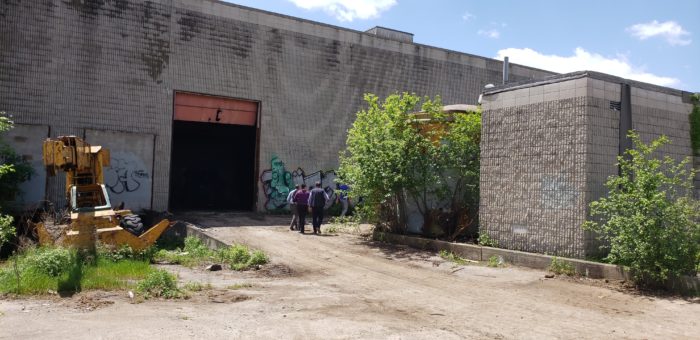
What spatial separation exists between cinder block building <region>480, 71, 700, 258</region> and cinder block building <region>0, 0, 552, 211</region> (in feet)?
35.5

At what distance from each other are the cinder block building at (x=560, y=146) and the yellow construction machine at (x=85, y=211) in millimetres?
7997

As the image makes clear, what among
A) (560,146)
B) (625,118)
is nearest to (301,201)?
(560,146)

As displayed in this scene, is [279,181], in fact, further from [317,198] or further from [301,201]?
[317,198]

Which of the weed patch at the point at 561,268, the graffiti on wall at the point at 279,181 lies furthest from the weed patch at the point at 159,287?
the graffiti on wall at the point at 279,181

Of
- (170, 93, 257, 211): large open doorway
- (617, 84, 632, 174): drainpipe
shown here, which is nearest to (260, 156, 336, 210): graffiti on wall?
(170, 93, 257, 211): large open doorway

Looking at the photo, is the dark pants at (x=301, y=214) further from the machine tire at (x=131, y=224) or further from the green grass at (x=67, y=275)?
the green grass at (x=67, y=275)

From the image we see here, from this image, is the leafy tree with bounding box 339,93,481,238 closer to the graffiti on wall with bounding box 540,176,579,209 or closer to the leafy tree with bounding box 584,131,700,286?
the graffiti on wall with bounding box 540,176,579,209

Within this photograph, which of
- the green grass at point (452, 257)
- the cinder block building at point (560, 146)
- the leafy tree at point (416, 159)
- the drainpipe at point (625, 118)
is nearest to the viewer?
the cinder block building at point (560, 146)

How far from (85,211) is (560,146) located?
10.2 meters

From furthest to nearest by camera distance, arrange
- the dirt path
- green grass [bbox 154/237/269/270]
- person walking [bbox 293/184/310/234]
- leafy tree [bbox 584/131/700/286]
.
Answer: person walking [bbox 293/184/310/234]
green grass [bbox 154/237/269/270]
leafy tree [bbox 584/131/700/286]
the dirt path

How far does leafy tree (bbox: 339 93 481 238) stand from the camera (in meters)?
14.2

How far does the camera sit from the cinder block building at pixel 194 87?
17.8 meters

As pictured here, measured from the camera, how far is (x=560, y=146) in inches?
452

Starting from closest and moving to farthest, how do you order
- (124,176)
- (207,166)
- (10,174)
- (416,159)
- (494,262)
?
1. (494,262)
2. (416,159)
3. (10,174)
4. (124,176)
5. (207,166)
